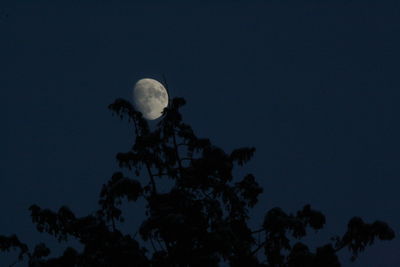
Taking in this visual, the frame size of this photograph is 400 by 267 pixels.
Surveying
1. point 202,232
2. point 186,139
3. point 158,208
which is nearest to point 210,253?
point 202,232

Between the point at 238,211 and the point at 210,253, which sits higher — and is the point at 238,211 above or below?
above

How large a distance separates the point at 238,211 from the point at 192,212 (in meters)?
2.18

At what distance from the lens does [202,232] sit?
59.0ft

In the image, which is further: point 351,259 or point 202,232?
point 202,232

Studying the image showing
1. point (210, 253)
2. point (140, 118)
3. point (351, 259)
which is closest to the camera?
point (351, 259)

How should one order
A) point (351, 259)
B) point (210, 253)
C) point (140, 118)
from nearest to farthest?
point (351, 259) < point (210, 253) < point (140, 118)

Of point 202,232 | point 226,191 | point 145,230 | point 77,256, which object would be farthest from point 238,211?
point 77,256

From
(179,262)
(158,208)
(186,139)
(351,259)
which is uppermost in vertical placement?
(186,139)

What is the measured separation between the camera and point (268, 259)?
18.9 metres

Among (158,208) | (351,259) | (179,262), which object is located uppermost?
(158,208)

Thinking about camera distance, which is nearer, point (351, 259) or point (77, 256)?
Answer: point (351, 259)

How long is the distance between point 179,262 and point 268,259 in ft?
10.5

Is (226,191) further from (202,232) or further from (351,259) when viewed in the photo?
(351,259)

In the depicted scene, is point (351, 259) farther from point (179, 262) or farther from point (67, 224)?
point (67, 224)
